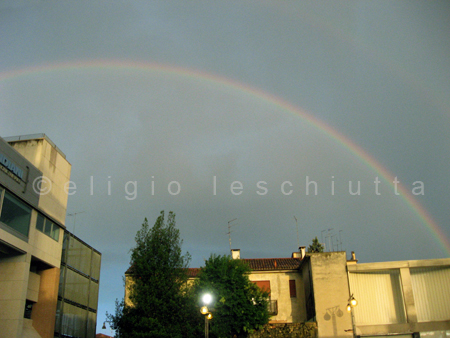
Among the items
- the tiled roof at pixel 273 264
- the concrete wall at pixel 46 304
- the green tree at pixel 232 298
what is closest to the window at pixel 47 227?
the concrete wall at pixel 46 304

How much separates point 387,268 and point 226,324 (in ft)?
43.7

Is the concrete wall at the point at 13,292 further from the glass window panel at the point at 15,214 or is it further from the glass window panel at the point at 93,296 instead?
the glass window panel at the point at 93,296

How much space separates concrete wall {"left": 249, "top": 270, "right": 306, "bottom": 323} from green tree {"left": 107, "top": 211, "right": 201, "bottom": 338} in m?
11.3

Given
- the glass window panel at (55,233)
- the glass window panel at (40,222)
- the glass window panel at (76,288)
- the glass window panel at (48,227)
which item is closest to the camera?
the glass window panel at (40,222)

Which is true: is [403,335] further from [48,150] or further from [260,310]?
[48,150]

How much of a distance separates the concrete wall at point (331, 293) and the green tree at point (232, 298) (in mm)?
4247

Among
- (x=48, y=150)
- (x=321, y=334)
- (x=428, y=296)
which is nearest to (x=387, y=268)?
(x=428, y=296)

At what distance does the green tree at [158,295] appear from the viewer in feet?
93.8

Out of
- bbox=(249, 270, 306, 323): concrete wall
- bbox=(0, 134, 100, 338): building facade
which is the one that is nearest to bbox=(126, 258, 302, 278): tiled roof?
bbox=(249, 270, 306, 323): concrete wall

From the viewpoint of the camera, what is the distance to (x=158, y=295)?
1161 inches

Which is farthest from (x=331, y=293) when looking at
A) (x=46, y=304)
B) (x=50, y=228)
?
(x=50, y=228)

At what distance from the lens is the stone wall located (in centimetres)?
3294

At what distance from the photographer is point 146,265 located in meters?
29.9

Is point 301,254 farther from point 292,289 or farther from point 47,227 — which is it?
point 47,227
